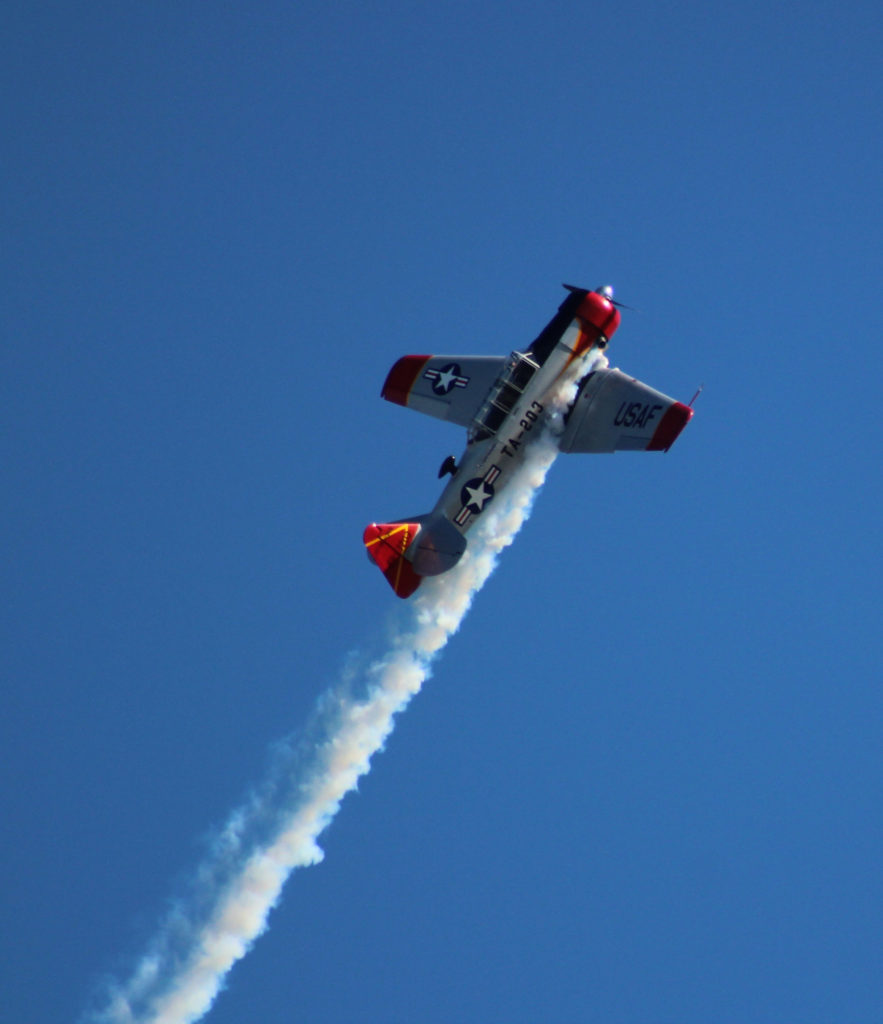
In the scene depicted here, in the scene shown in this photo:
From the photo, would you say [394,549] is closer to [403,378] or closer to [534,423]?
[534,423]

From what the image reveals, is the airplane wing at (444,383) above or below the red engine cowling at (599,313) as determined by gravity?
below

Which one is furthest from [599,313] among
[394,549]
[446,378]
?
[394,549]

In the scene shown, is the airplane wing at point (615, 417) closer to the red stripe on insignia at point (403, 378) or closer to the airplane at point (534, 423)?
the airplane at point (534, 423)

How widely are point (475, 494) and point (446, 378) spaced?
415 centimetres

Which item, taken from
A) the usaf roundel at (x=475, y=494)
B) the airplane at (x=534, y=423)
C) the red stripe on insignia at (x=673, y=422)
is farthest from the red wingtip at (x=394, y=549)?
the red stripe on insignia at (x=673, y=422)

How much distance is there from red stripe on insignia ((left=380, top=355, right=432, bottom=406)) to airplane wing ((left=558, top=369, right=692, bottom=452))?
189 inches

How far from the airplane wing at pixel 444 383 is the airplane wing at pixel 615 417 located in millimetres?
2383

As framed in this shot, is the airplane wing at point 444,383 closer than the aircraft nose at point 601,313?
No

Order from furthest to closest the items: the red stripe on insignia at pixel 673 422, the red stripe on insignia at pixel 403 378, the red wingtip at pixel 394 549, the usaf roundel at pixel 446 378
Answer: the red stripe on insignia at pixel 403 378
the usaf roundel at pixel 446 378
the red stripe on insignia at pixel 673 422
the red wingtip at pixel 394 549

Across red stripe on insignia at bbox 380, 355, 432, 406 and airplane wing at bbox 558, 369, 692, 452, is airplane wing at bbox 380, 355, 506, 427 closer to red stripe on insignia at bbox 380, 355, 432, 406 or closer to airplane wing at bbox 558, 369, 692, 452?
red stripe on insignia at bbox 380, 355, 432, 406

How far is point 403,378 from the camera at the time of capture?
166 ft

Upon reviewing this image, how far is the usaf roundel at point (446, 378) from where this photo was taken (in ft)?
164

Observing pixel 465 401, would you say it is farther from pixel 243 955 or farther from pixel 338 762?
pixel 243 955

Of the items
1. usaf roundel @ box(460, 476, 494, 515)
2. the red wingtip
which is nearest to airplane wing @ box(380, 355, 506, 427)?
usaf roundel @ box(460, 476, 494, 515)
